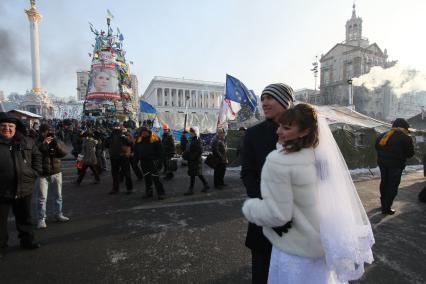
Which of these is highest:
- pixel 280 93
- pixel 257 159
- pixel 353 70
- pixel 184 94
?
pixel 353 70

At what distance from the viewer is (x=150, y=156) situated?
6.93m

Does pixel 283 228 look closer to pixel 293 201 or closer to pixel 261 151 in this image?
pixel 293 201

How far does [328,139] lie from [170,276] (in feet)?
8.71

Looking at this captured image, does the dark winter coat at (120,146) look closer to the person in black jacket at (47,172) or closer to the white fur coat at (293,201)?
the person in black jacket at (47,172)

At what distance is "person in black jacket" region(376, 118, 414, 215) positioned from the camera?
579cm

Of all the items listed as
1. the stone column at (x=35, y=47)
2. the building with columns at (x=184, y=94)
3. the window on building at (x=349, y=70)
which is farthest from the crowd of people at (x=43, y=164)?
the building with columns at (x=184, y=94)

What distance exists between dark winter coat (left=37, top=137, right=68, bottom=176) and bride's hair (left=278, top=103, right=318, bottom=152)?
184 inches

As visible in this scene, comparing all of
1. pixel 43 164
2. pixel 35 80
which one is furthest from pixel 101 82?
A: pixel 43 164

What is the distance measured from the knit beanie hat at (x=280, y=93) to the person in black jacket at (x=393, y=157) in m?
4.89

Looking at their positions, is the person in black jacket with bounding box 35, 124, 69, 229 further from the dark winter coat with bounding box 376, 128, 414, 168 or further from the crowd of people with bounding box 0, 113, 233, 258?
the dark winter coat with bounding box 376, 128, 414, 168

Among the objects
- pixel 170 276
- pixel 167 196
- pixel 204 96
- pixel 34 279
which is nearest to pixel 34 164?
pixel 34 279

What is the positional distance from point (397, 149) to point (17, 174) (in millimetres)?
6834

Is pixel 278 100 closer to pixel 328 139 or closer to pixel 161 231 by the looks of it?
pixel 328 139

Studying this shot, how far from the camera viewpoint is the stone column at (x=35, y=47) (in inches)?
1625
